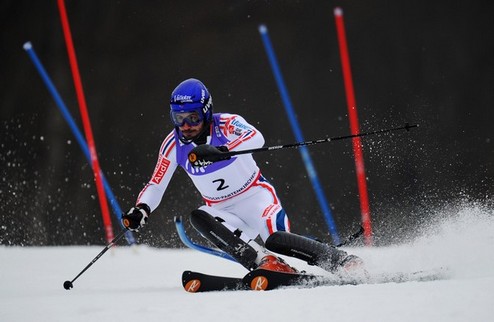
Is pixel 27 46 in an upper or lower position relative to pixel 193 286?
upper

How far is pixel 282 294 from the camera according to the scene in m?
3.51

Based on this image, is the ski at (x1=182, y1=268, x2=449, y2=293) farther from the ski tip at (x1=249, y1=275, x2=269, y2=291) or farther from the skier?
the skier

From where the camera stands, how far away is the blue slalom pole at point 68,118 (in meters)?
7.96

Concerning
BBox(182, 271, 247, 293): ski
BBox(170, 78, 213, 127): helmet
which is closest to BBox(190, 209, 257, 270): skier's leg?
BBox(182, 271, 247, 293): ski

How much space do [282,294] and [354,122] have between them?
178 inches

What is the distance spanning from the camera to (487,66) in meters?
7.39

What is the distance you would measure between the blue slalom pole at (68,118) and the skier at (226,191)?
3241 millimetres

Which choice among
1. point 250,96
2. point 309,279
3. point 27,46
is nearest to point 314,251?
point 309,279

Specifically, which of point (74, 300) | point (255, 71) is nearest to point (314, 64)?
point (255, 71)

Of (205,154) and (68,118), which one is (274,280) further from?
(68,118)

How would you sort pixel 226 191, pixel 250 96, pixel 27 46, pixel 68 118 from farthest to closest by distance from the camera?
pixel 27 46
pixel 68 118
pixel 250 96
pixel 226 191

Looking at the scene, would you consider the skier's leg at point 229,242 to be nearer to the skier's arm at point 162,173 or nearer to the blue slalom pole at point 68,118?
the skier's arm at point 162,173

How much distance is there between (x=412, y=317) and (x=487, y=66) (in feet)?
16.8

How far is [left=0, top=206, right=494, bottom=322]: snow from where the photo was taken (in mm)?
3016
